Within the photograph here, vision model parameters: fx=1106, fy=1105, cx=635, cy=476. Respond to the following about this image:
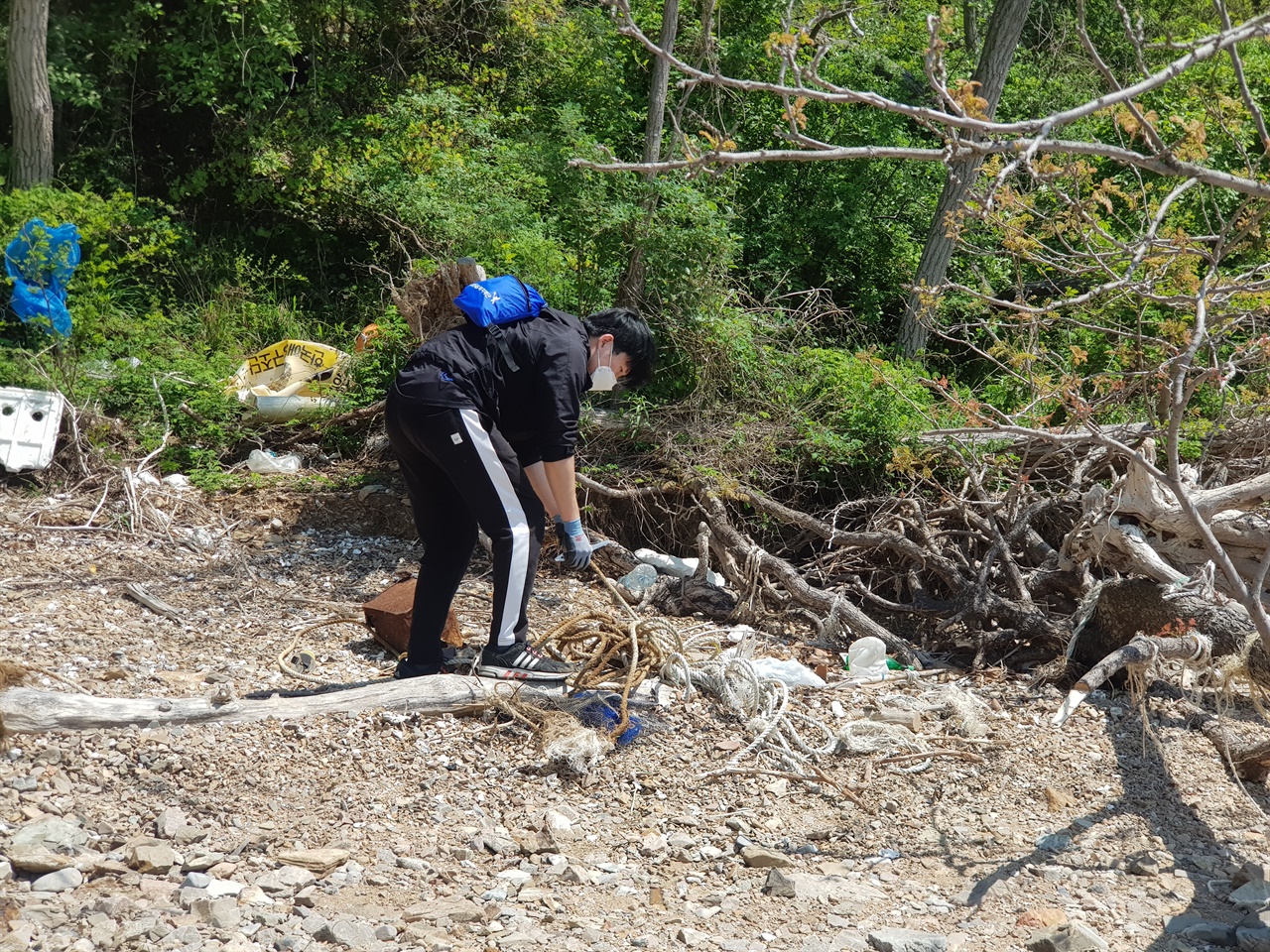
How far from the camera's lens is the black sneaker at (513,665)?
3.77 metres

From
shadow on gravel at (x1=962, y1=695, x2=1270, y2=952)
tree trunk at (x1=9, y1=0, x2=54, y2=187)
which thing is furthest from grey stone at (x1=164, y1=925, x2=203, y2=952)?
tree trunk at (x1=9, y1=0, x2=54, y2=187)

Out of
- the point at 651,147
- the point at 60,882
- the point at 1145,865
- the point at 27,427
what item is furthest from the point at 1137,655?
the point at 27,427

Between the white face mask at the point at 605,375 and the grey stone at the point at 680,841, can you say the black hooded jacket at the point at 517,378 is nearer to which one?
the white face mask at the point at 605,375

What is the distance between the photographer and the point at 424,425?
3.49 metres

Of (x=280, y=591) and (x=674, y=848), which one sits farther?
(x=280, y=591)

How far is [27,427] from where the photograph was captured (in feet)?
19.6

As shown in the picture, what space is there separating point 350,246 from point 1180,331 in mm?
7255

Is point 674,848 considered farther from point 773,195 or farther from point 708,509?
point 773,195

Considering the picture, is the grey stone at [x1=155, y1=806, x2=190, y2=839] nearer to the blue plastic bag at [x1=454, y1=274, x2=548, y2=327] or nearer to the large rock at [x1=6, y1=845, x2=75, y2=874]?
the large rock at [x1=6, y1=845, x2=75, y2=874]

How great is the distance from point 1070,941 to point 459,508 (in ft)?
Result: 7.21

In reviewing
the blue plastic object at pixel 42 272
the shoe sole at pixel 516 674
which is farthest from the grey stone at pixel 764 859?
the blue plastic object at pixel 42 272

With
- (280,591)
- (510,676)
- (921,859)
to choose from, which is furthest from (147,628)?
(921,859)

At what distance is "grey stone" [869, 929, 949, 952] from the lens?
2676 mm

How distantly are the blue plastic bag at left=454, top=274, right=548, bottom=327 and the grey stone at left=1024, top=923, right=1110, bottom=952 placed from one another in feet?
7.69
